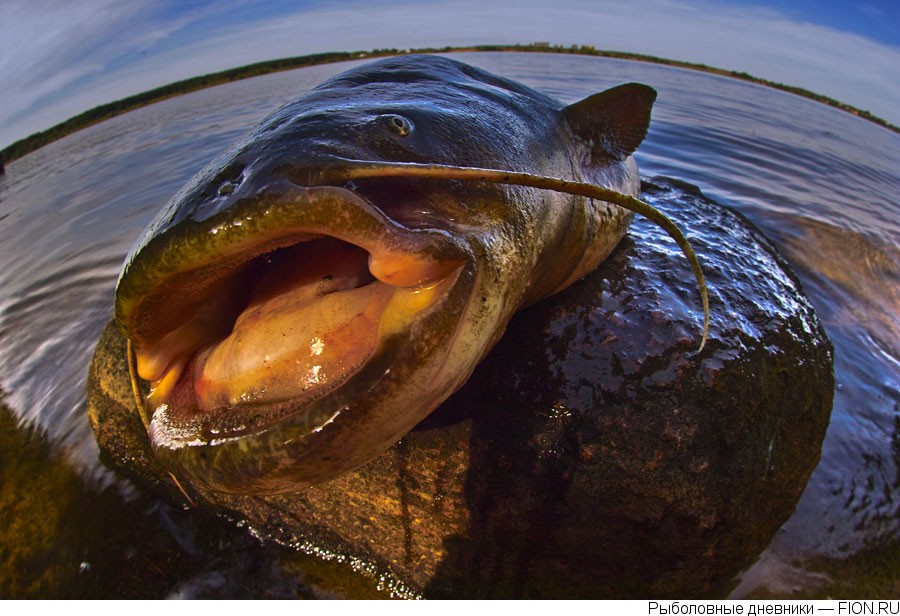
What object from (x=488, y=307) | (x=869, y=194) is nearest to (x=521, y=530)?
(x=488, y=307)

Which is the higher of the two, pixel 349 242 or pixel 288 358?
pixel 349 242

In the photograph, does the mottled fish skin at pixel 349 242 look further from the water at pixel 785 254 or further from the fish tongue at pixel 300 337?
the water at pixel 785 254

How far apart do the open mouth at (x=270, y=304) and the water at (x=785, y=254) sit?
5.20 feet

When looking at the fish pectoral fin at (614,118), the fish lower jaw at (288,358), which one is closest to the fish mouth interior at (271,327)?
the fish lower jaw at (288,358)

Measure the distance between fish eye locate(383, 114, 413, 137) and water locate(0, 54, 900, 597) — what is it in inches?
85.6

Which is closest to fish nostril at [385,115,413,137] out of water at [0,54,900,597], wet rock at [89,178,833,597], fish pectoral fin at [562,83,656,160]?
wet rock at [89,178,833,597]

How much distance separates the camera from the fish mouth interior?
1193 millimetres

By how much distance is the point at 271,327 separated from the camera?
1305 mm

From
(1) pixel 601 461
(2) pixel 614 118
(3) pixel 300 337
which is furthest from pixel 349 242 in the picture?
(2) pixel 614 118

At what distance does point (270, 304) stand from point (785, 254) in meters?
5.61

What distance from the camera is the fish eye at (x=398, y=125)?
4.40ft

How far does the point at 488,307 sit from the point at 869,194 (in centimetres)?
1052

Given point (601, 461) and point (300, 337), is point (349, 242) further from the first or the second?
point (601, 461)

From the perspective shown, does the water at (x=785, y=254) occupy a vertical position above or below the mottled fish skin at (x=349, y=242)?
below
